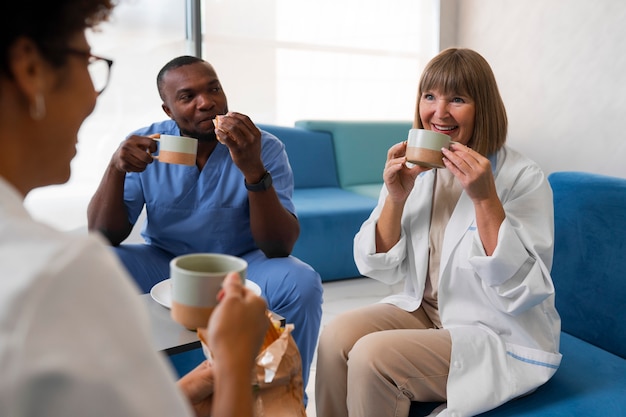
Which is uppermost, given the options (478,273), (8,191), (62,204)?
(8,191)

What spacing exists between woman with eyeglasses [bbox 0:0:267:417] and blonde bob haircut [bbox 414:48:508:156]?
994 mm

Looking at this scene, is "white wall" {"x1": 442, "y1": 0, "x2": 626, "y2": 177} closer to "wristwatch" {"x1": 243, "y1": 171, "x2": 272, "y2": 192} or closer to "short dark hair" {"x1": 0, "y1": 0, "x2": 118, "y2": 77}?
"wristwatch" {"x1": 243, "y1": 171, "x2": 272, "y2": 192}

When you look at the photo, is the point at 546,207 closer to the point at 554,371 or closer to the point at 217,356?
the point at 554,371

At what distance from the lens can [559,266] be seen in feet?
5.03

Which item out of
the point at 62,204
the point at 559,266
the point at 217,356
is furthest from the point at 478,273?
the point at 62,204

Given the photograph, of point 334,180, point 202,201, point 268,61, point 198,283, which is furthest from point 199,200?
point 268,61

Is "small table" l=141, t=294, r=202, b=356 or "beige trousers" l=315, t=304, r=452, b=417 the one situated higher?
"small table" l=141, t=294, r=202, b=356

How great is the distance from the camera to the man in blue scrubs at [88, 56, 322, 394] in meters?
1.72

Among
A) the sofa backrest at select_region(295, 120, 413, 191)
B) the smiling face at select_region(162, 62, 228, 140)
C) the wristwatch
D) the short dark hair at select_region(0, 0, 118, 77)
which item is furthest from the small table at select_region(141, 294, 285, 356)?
the sofa backrest at select_region(295, 120, 413, 191)

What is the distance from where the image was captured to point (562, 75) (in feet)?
12.4

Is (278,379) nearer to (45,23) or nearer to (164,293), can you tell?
(164,293)

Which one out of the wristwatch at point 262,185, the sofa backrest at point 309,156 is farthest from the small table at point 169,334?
the sofa backrest at point 309,156

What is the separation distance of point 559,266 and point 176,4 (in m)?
2.91

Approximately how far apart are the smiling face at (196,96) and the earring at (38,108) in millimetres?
1276
